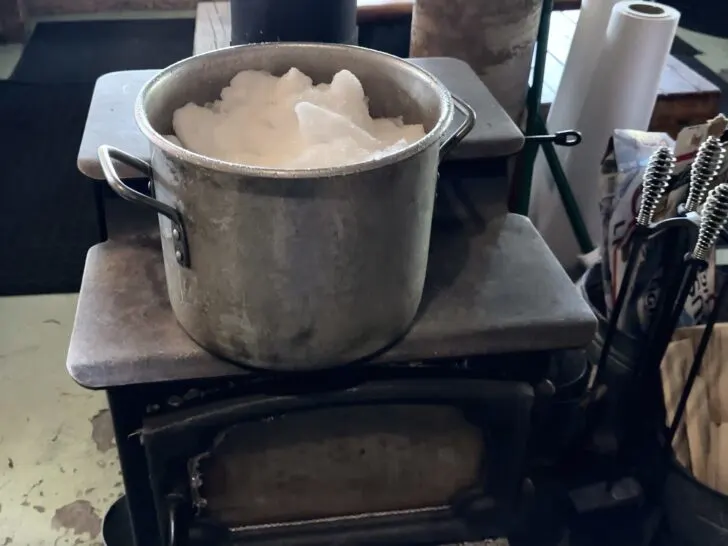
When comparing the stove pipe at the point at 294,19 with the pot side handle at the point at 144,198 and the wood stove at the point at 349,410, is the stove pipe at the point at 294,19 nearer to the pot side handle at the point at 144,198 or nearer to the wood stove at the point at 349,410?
the wood stove at the point at 349,410

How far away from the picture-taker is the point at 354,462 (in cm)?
108

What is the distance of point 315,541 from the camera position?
3.61 feet

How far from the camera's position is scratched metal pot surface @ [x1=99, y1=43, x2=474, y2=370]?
2.37 ft

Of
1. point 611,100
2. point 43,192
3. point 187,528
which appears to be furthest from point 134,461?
point 43,192

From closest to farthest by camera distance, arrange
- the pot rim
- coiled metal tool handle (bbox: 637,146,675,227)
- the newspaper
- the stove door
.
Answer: the pot rim, the stove door, coiled metal tool handle (bbox: 637,146,675,227), the newspaper

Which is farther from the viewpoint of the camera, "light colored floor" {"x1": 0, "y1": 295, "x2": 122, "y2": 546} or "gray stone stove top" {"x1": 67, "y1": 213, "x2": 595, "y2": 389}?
"light colored floor" {"x1": 0, "y1": 295, "x2": 122, "y2": 546}

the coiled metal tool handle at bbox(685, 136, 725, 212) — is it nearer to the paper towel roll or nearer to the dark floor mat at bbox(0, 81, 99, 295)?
the paper towel roll

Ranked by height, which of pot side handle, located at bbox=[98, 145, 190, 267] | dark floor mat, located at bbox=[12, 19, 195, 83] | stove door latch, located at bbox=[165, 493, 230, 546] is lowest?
dark floor mat, located at bbox=[12, 19, 195, 83]

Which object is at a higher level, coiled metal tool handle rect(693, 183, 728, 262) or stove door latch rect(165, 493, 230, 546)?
coiled metal tool handle rect(693, 183, 728, 262)

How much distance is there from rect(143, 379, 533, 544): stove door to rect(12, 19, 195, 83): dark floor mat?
2.18 m

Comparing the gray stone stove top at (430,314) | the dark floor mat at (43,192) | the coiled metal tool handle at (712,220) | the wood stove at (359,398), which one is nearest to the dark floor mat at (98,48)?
the dark floor mat at (43,192)

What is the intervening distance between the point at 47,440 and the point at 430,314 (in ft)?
2.89

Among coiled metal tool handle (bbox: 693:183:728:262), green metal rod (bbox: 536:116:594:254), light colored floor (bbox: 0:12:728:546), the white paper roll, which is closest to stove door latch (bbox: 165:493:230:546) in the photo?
light colored floor (bbox: 0:12:728:546)

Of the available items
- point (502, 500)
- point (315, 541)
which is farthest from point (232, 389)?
point (502, 500)
